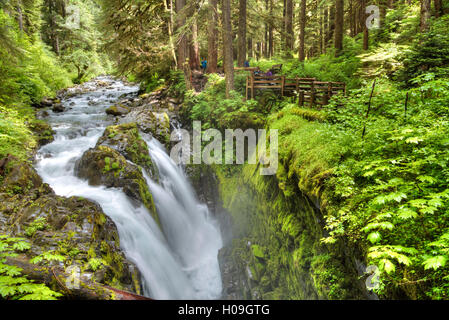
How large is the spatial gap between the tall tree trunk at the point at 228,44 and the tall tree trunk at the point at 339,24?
Result: 837 cm

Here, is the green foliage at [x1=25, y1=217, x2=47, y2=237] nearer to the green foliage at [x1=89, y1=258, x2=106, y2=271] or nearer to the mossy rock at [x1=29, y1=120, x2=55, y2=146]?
the green foliage at [x1=89, y1=258, x2=106, y2=271]

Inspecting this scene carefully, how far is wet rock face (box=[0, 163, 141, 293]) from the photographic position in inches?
192

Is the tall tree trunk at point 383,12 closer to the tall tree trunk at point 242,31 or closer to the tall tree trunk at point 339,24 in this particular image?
the tall tree trunk at point 339,24

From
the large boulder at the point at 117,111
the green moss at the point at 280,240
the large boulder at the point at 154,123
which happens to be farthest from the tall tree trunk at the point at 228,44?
the large boulder at the point at 117,111

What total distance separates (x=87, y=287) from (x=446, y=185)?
209 inches

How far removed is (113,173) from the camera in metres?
9.04

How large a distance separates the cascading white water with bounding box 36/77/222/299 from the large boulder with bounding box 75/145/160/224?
0.91 feet

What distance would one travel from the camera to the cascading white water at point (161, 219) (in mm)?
7816

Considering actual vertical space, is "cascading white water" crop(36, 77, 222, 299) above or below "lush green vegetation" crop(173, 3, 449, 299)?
below

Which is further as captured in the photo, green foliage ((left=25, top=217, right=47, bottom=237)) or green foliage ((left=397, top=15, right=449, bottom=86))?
green foliage ((left=397, top=15, right=449, bottom=86))

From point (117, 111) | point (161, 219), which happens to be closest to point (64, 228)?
point (161, 219)

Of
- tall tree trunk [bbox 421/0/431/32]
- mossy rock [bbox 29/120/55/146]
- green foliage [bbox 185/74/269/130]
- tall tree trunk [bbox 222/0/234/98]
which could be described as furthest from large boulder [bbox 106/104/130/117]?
tall tree trunk [bbox 421/0/431/32]

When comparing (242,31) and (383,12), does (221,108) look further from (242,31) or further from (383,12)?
(383,12)
